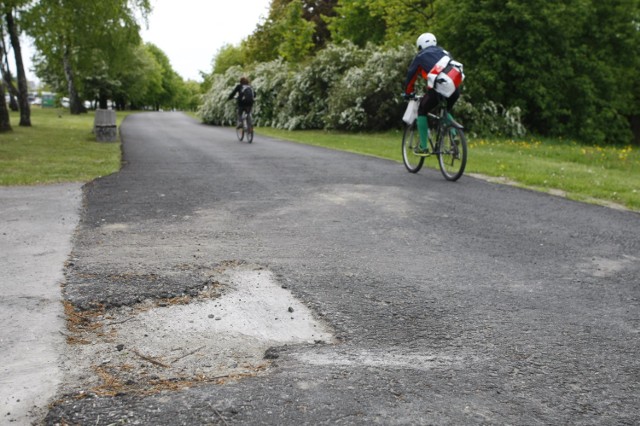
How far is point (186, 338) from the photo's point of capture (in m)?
3.00

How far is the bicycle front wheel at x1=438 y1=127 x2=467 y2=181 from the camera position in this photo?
923 cm

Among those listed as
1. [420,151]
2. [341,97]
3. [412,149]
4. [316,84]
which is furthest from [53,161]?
[316,84]

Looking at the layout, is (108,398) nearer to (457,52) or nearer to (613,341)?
(613,341)

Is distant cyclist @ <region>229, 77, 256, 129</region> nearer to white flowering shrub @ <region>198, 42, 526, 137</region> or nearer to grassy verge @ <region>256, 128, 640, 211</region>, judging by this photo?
grassy verge @ <region>256, 128, 640, 211</region>

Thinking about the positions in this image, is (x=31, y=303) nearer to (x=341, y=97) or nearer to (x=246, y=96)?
(x=246, y=96)

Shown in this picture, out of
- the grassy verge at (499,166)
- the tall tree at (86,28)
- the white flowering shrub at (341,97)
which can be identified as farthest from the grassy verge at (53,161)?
the white flowering shrub at (341,97)

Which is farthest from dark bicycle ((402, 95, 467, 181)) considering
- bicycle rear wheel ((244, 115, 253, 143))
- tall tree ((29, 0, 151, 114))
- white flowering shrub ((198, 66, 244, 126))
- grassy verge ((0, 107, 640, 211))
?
white flowering shrub ((198, 66, 244, 126))

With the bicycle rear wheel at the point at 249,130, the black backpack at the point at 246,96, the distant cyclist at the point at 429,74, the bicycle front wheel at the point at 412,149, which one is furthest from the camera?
the bicycle rear wheel at the point at 249,130

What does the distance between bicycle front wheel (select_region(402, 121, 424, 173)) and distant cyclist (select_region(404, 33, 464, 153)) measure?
0.34 metres

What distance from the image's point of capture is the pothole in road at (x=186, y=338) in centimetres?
256

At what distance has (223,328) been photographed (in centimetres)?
316

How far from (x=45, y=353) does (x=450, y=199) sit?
18.8 feet

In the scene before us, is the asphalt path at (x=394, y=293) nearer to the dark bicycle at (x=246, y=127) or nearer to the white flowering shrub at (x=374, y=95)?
the dark bicycle at (x=246, y=127)

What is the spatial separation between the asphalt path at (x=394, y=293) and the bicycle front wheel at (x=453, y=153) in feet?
3.67
